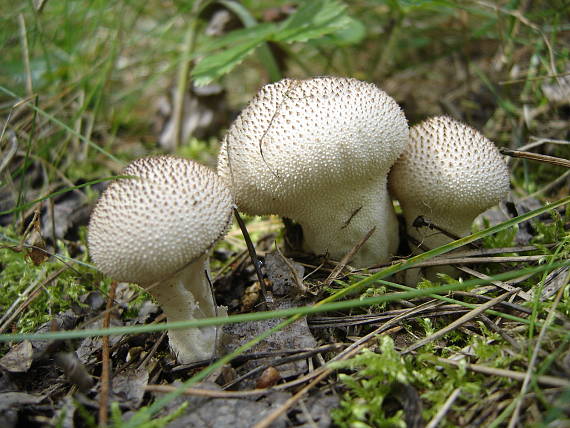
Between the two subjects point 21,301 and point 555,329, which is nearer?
point 555,329

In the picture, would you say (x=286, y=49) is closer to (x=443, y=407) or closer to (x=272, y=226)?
(x=272, y=226)

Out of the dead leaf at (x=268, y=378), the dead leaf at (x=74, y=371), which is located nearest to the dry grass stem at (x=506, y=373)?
the dead leaf at (x=268, y=378)

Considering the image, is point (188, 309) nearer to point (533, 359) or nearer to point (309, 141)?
point (309, 141)

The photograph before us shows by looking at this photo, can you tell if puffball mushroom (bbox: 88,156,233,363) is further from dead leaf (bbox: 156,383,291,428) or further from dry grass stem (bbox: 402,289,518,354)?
dry grass stem (bbox: 402,289,518,354)

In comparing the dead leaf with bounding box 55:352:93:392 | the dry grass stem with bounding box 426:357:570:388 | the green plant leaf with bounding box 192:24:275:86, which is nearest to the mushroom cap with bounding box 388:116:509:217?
the dry grass stem with bounding box 426:357:570:388

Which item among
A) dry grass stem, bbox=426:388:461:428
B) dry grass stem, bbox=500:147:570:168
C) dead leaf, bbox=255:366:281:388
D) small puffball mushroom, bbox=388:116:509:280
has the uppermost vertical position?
small puffball mushroom, bbox=388:116:509:280

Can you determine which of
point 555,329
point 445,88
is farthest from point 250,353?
point 445,88

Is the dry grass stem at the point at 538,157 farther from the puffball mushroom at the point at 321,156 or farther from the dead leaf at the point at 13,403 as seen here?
the dead leaf at the point at 13,403
